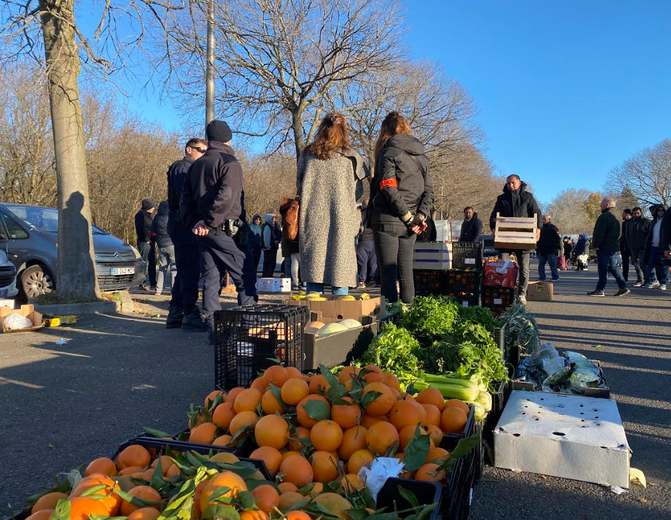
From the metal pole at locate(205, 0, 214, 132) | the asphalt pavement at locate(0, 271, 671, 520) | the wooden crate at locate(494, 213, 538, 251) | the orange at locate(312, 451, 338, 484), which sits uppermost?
the metal pole at locate(205, 0, 214, 132)

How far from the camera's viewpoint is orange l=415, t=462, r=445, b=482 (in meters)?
1.76

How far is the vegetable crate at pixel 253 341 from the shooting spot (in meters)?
3.30

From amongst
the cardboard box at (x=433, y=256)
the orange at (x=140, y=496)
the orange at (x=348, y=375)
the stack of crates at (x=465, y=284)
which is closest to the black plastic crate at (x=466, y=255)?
the stack of crates at (x=465, y=284)

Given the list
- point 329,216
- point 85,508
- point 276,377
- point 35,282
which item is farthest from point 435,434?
point 35,282

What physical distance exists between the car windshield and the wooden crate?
8.08 m

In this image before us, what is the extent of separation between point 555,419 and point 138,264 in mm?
9273

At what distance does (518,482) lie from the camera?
2668 millimetres

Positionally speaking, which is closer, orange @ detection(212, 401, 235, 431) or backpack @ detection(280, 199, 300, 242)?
orange @ detection(212, 401, 235, 431)

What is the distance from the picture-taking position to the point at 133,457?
1879 millimetres

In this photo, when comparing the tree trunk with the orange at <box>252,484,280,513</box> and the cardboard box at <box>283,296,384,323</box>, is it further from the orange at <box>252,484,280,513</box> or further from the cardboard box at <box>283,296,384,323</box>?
the orange at <box>252,484,280,513</box>

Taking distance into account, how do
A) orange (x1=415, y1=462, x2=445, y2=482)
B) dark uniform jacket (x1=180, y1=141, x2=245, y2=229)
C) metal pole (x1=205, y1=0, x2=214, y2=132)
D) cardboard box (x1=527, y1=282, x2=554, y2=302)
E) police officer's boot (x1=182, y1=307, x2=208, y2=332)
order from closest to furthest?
orange (x1=415, y1=462, x2=445, y2=482) < dark uniform jacket (x1=180, y1=141, x2=245, y2=229) < police officer's boot (x1=182, y1=307, x2=208, y2=332) < cardboard box (x1=527, y1=282, x2=554, y2=302) < metal pole (x1=205, y1=0, x2=214, y2=132)

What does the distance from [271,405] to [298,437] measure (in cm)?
23

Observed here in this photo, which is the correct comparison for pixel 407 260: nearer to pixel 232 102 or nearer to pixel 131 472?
pixel 131 472

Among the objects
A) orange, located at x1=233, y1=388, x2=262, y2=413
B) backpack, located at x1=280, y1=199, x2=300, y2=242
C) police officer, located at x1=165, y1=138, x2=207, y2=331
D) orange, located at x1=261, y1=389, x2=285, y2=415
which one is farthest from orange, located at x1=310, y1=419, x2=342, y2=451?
backpack, located at x1=280, y1=199, x2=300, y2=242
